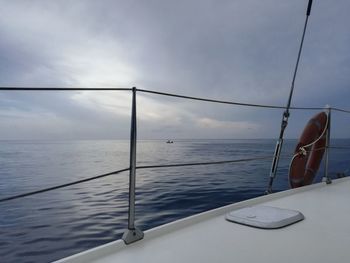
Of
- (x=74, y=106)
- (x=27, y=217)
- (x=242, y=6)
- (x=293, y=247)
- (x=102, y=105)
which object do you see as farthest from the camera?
(x=242, y=6)

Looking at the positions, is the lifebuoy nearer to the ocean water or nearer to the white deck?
the ocean water

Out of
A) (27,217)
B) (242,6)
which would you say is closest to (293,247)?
(27,217)

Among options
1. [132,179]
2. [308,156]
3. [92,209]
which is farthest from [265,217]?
[92,209]

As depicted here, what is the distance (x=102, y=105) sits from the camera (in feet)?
11.7

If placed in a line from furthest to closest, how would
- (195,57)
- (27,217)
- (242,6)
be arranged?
(195,57) < (242,6) < (27,217)

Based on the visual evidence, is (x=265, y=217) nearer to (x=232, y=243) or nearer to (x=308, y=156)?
(x=232, y=243)

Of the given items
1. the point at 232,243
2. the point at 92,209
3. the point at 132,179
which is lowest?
the point at 92,209

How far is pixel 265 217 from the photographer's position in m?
1.54

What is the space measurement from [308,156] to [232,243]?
2.44 meters

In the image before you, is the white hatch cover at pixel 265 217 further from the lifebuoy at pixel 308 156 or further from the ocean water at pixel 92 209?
the lifebuoy at pixel 308 156

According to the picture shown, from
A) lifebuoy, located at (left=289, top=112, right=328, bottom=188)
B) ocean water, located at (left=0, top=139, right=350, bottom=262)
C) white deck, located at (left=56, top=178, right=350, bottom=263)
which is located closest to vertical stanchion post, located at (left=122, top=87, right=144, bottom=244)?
white deck, located at (left=56, top=178, right=350, bottom=263)

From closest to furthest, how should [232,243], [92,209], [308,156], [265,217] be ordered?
1. [232,243]
2. [265,217]
3. [308,156]
4. [92,209]

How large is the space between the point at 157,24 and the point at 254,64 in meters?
2.35

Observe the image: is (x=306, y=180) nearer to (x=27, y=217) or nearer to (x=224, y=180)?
(x=27, y=217)
